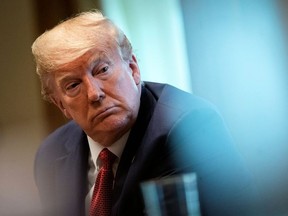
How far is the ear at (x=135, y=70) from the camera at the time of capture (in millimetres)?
753

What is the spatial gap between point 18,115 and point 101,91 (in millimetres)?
268

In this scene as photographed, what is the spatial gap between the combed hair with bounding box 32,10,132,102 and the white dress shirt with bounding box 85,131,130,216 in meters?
0.12

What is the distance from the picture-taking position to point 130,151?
735mm

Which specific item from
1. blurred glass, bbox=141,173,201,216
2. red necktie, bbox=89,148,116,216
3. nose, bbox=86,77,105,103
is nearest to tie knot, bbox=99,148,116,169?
red necktie, bbox=89,148,116,216

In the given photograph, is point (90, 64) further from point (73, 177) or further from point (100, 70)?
point (73, 177)

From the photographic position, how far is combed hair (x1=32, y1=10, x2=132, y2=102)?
0.70 m

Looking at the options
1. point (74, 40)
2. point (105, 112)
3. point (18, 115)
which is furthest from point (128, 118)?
point (18, 115)

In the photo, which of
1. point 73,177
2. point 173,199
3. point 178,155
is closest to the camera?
point 173,199

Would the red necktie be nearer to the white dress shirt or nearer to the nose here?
the white dress shirt

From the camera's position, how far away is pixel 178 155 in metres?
0.69

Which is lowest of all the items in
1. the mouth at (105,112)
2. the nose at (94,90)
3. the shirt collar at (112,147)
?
the shirt collar at (112,147)

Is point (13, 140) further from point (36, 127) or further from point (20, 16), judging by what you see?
point (20, 16)

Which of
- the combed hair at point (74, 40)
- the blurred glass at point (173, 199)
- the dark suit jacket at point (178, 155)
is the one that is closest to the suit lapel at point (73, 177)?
the dark suit jacket at point (178, 155)

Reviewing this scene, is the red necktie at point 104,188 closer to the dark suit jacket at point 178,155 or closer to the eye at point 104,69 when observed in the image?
the dark suit jacket at point 178,155
